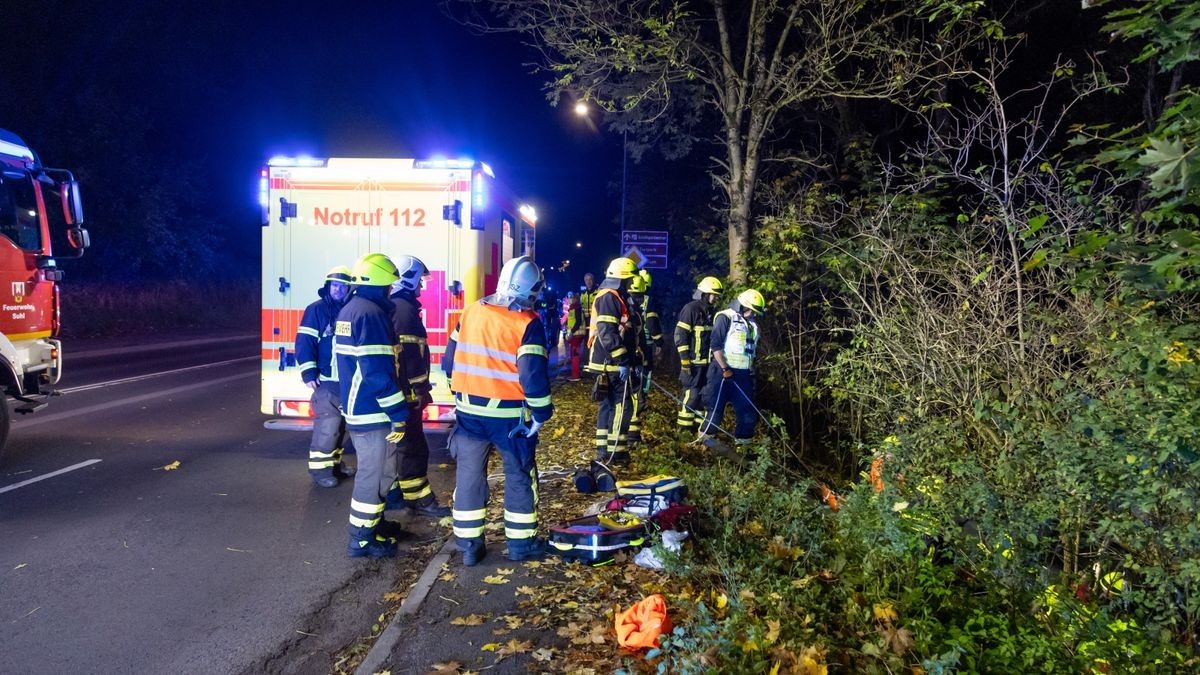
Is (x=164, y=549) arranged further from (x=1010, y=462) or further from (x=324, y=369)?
(x=1010, y=462)

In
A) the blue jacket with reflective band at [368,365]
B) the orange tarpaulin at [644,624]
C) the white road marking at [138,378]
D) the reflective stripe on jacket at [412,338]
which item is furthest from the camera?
the white road marking at [138,378]

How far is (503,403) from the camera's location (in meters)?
5.12

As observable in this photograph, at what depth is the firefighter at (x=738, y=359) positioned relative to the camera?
28.3 feet

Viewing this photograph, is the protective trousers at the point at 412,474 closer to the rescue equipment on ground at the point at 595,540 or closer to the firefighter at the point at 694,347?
the rescue equipment on ground at the point at 595,540

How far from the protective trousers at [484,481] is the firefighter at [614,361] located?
2216mm

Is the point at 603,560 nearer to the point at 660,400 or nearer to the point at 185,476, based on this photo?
the point at 185,476

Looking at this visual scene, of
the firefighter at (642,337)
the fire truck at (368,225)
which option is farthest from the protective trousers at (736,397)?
the fire truck at (368,225)

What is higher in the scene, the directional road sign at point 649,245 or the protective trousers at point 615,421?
the directional road sign at point 649,245

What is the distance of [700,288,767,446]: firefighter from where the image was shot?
8.62 m

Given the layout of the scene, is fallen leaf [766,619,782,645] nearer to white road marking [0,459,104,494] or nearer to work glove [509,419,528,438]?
work glove [509,419,528,438]

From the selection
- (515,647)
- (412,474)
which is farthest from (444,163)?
(515,647)

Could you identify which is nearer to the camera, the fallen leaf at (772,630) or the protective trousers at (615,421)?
the fallen leaf at (772,630)

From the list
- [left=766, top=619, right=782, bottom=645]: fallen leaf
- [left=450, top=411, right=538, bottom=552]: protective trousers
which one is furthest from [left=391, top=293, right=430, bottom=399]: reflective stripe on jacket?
[left=766, top=619, right=782, bottom=645]: fallen leaf

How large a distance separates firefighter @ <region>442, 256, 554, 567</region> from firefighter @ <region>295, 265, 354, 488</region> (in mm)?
2172
